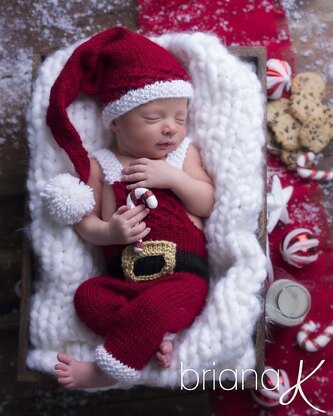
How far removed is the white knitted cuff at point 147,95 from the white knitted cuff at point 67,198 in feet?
0.52

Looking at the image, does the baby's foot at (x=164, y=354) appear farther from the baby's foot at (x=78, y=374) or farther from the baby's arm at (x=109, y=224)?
the baby's arm at (x=109, y=224)

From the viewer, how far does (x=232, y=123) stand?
116 centimetres

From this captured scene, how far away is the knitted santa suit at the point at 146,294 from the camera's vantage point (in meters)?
1.05

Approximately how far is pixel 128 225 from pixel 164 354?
9.9 inches

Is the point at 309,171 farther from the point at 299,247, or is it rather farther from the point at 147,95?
the point at 147,95

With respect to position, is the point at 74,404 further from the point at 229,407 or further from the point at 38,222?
the point at 38,222

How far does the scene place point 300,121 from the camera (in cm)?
147

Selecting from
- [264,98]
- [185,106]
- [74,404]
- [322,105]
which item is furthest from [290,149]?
[74,404]

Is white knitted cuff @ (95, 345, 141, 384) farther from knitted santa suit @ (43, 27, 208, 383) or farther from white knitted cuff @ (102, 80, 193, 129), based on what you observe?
white knitted cuff @ (102, 80, 193, 129)

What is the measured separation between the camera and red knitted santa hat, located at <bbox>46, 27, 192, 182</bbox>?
43.3 inches

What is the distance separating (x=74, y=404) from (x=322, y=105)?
0.98 metres

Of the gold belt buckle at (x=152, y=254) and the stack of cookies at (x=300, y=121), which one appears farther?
the stack of cookies at (x=300, y=121)

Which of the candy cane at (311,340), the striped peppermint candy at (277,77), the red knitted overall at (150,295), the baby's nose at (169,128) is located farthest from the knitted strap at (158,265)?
the striped peppermint candy at (277,77)

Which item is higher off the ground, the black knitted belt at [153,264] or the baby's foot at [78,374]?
the black knitted belt at [153,264]
